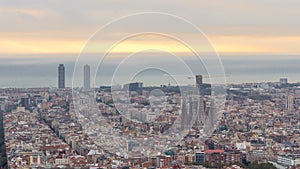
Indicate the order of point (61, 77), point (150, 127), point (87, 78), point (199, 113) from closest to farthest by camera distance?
point (87, 78)
point (199, 113)
point (150, 127)
point (61, 77)

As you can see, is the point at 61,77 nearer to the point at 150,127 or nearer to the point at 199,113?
the point at 150,127

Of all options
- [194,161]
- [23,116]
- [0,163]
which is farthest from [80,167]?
[23,116]

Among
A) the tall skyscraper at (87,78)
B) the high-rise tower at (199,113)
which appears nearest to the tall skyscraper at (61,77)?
the high-rise tower at (199,113)

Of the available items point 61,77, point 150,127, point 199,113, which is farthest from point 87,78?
point 61,77

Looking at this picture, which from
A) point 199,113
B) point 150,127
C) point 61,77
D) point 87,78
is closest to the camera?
point 87,78

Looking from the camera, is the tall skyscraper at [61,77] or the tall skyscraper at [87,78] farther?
the tall skyscraper at [61,77]

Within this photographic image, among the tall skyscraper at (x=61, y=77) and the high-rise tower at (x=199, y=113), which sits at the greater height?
the tall skyscraper at (x=61, y=77)

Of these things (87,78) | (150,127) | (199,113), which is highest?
(87,78)

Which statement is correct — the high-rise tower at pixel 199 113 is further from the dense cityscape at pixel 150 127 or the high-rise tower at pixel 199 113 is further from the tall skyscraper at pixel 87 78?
the tall skyscraper at pixel 87 78

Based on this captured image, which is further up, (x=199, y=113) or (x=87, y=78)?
(x=87, y=78)
